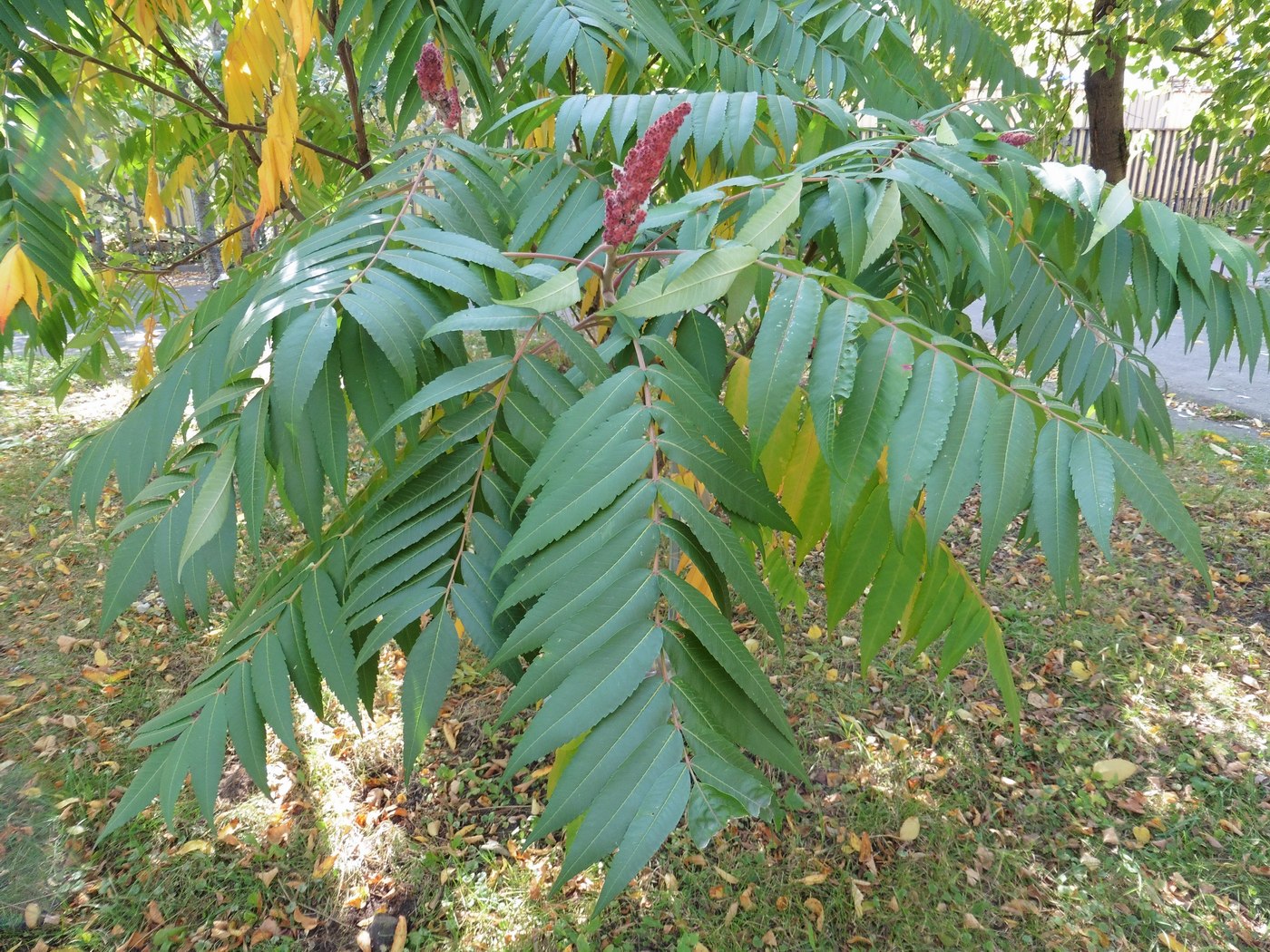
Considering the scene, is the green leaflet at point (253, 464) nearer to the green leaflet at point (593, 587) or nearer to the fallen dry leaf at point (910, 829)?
the green leaflet at point (593, 587)

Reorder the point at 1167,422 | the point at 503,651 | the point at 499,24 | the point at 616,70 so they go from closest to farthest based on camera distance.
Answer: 1. the point at 503,651
2. the point at 499,24
3. the point at 1167,422
4. the point at 616,70

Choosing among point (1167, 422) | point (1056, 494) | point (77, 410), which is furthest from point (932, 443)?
point (77, 410)

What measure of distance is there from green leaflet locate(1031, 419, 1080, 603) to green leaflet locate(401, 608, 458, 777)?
0.73 metres

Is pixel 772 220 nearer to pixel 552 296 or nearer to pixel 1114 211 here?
pixel 552 296

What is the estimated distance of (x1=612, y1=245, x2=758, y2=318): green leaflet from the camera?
94 cm

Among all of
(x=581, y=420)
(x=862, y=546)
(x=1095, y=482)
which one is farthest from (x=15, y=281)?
(x=1095, y=482)

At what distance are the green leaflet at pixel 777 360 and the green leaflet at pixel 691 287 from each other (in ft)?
0.26

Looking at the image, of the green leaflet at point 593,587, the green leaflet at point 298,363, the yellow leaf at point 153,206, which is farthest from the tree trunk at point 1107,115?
the green leaflet at point 298,363

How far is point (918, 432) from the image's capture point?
95 centimetres

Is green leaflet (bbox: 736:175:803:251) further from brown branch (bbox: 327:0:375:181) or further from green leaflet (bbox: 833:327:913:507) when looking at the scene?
brown branch (bbox: 327:0:375:181)

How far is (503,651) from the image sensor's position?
860 mm

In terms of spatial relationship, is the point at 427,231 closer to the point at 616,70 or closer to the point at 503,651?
the point at 503,651

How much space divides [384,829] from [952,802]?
2187 mm

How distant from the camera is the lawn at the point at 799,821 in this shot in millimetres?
2617
